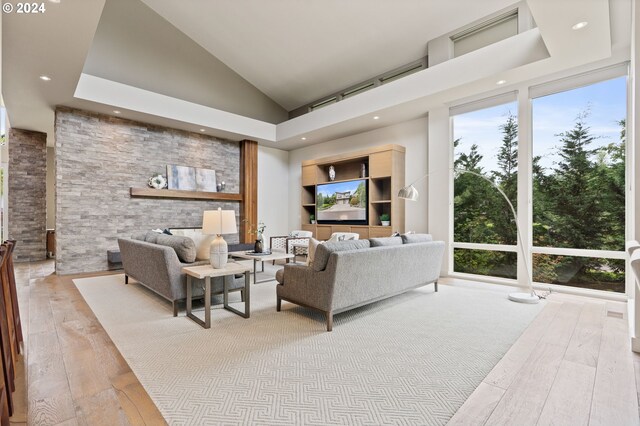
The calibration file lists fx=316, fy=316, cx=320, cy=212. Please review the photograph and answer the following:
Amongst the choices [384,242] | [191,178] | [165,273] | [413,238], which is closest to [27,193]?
[191,178]

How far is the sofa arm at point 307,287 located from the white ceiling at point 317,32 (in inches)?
165

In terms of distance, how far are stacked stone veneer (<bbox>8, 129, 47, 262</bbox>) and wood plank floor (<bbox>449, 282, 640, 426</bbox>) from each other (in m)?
8.93

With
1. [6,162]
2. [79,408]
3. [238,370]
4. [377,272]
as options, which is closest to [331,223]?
[377,272]

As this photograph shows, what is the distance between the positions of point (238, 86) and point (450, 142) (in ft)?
16.9

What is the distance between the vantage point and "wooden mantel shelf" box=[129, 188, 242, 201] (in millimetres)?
6273

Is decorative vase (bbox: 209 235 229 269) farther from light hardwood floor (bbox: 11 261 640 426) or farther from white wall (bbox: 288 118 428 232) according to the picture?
white wall (bbox: 288 118 428 232)

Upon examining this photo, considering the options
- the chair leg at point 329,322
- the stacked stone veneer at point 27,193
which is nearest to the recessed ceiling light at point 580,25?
the chair leg at point 329,322

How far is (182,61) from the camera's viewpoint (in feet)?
22.2

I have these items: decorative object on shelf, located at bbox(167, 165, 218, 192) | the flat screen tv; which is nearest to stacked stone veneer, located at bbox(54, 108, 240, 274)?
decorative object on shelf, located at bbox(167, 165, 218, 192)

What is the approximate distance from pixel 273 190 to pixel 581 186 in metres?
6.49

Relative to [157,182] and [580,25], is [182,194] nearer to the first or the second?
[157,182]

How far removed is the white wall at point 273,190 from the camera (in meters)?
8.40

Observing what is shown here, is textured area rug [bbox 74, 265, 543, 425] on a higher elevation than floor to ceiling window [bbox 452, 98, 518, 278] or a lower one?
lower

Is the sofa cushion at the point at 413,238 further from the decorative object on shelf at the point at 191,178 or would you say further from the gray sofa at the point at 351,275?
the decorative object on shelf at the point at 191,178
